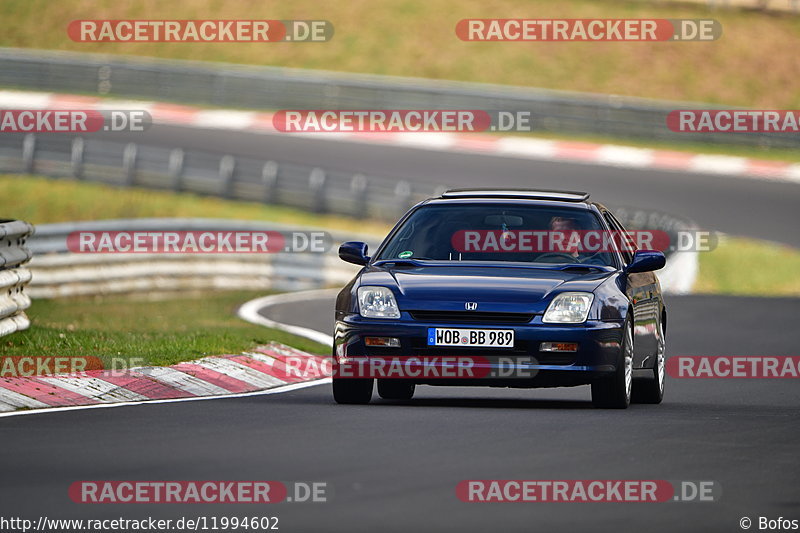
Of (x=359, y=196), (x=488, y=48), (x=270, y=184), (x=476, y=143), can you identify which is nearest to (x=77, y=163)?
(x=270, y=184)

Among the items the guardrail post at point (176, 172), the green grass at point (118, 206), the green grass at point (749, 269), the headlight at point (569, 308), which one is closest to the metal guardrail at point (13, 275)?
the headlight at point (569, 308)

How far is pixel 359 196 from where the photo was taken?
31141 mm

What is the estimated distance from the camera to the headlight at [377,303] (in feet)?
35.8

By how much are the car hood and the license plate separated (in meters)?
0.14

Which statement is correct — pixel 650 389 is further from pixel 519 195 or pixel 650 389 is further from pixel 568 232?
pixel 519 195

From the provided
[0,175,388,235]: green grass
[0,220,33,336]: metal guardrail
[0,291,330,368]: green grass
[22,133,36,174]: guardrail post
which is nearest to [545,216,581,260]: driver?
[0,291,330,368]: green grass

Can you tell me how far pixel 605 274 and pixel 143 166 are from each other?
871 inches

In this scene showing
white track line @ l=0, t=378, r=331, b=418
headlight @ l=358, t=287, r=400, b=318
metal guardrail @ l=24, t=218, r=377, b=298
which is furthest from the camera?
metal guardrail @ l=24, t=218, r=377, b=298

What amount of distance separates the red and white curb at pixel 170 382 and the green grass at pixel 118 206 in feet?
54.5

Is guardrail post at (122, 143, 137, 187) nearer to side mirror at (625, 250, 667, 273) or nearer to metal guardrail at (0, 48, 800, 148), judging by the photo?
metal guardrail at (0, 48, 800, 148)

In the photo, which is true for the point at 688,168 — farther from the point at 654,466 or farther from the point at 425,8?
the point at 654,466

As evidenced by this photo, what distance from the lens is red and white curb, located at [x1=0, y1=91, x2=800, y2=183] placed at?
37.1 m

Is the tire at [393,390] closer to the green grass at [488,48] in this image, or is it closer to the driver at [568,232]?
the driver at [568,232]

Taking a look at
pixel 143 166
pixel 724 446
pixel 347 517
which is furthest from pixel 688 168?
pixel 347 517
